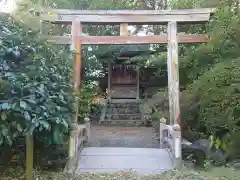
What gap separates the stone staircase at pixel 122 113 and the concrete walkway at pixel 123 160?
6936mm

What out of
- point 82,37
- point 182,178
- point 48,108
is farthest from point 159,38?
point 48,108

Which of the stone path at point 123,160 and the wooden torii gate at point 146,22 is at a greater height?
the wooden torii gate at point 146,22

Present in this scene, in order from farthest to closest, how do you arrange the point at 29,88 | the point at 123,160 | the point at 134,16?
1. the point at 134,16
2. the point at 123,160
3. the point at 29,88

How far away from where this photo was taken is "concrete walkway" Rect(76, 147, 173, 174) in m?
6.47

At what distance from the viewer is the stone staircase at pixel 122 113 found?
1478 cm

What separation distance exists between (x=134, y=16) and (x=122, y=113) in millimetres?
7969

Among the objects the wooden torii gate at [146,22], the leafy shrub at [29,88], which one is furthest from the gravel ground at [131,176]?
the wooden torii gate at [146,22]

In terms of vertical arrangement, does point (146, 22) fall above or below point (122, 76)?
above

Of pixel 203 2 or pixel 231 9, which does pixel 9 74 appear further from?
pixel 203 2

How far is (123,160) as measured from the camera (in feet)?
22.9

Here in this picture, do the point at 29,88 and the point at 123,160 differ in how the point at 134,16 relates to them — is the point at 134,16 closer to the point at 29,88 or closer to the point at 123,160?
the point at 123,160

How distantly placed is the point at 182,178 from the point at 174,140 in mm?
1371

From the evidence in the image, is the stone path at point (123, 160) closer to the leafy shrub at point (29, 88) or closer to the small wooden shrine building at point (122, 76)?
the leafy shrub at point (29, 88)

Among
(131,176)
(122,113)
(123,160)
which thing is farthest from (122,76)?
(131,176)
